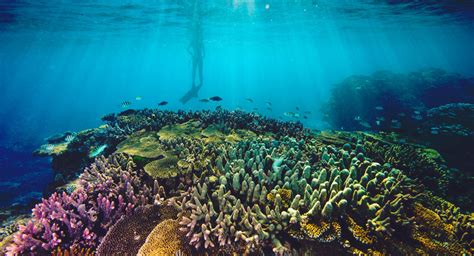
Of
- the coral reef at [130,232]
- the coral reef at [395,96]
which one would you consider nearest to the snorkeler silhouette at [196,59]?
the coral reef at [395,96]

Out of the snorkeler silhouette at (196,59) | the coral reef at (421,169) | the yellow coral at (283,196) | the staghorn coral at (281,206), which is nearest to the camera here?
the staghorn coral at (281,206)

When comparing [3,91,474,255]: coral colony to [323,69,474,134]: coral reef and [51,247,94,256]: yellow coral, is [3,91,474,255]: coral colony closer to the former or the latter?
[51,247,94,256]: yellow coral

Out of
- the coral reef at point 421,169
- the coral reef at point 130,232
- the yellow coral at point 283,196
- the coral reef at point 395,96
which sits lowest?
the coral reef at point 395,96

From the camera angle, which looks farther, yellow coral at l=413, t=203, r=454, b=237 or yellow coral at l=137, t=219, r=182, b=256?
yellow coral at l=413, t=203, r=454, b=237

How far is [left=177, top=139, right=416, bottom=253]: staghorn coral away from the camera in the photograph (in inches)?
125

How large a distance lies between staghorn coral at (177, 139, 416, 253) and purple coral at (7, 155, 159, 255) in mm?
1281

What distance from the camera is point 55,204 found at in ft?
13.7

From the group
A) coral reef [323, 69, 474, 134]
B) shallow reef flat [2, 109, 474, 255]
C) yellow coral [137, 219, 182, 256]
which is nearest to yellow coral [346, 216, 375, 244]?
shallow reef flat [2, 109, 474, 255]

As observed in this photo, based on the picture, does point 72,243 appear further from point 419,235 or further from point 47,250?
point 419,235

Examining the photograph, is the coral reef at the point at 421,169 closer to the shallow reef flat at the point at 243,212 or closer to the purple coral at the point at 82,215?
the shallow reef flat at the point at 243,212

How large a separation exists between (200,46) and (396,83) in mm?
23291

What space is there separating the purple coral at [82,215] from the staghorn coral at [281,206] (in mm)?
1281

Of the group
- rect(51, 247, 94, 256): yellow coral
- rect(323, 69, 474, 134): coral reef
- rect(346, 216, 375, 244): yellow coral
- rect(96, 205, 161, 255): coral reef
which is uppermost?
rect(346, 216, 375, 244): yellow coral

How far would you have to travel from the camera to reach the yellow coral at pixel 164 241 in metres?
3.18
